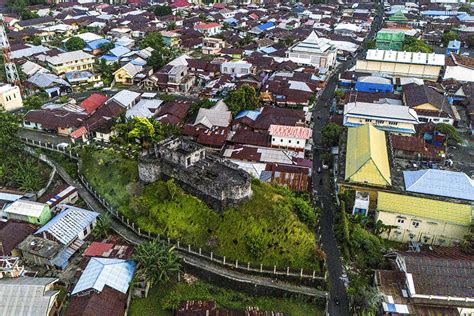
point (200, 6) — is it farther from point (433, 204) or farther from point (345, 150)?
point (433, 204)

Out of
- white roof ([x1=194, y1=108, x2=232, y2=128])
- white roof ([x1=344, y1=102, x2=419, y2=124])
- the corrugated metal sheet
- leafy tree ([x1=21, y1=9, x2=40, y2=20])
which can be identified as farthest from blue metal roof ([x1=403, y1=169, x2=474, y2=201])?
leafy tree ([x1=21, y1=9, x2=40, y2=20])

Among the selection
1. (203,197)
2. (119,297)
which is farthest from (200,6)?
(119,297)

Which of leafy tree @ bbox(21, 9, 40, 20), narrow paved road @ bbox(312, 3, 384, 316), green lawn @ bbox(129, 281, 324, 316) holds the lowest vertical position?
green lawn @ bbox(129, 281, 324, 316)

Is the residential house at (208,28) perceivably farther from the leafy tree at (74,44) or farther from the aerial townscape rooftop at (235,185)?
the leafy tree at (74,44)

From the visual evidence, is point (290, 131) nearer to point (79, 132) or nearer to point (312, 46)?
point (79, 132)

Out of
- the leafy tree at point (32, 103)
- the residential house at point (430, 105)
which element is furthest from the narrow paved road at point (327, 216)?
the leafy tree at point (32, 103)

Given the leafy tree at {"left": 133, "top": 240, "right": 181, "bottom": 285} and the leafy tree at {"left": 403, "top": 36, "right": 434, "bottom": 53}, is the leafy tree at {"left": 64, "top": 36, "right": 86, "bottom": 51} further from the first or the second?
the leafy tree at {"left": 403, "top": 36, "right": 434, "bottom": 53}
